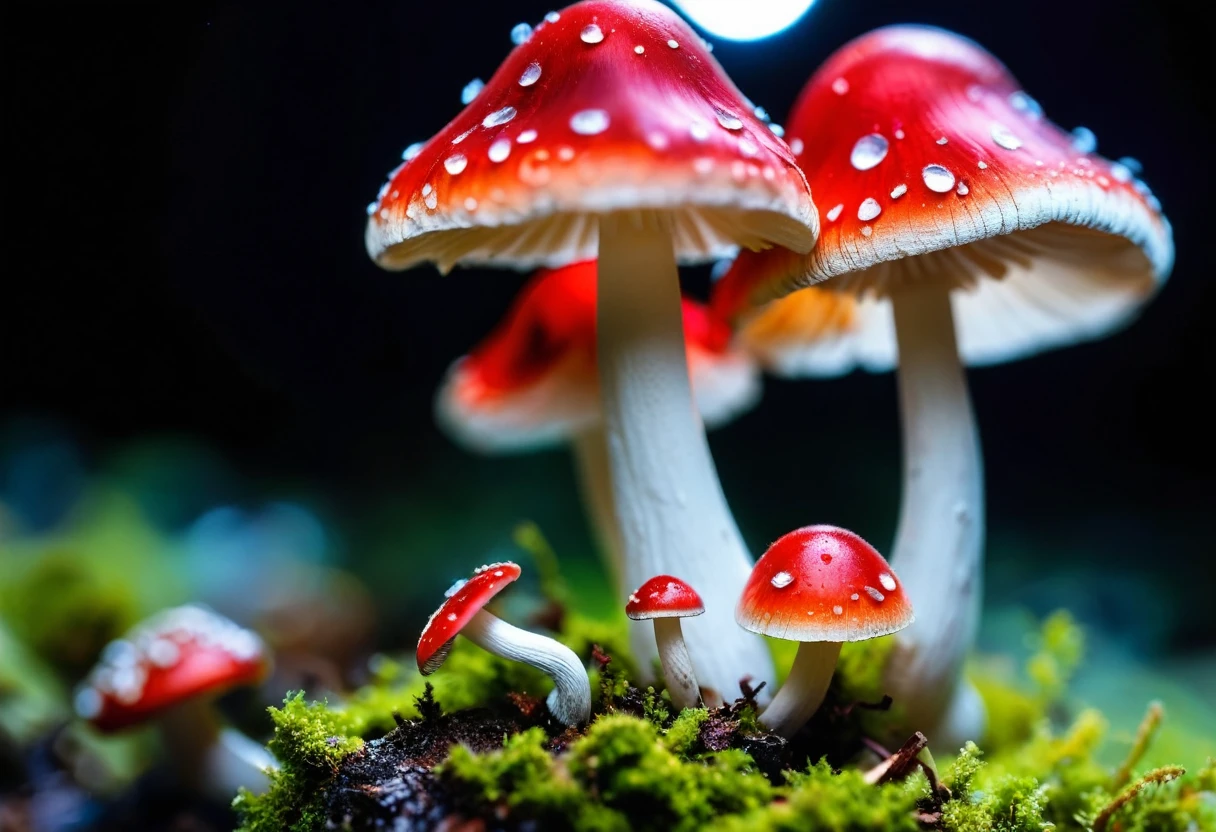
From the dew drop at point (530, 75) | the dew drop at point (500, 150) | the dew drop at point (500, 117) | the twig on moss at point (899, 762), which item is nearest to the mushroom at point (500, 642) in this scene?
the twig on moss at point (899, 762)

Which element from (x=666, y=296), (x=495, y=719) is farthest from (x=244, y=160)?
(x=495, y=719)

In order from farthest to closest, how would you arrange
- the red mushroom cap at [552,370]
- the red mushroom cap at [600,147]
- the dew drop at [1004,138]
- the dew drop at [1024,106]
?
the red mushroom cap at [552,370] < the dew drop at [1024,106] < the dew drop at [1004,138] < the red mushroom cap at [600,147]

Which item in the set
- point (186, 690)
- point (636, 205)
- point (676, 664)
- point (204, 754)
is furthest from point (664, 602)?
point (204, 754)

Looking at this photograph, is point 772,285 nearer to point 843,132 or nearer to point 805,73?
point 843,132

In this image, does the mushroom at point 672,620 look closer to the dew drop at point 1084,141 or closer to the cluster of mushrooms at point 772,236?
the cluster of mushrooms at point 772,236

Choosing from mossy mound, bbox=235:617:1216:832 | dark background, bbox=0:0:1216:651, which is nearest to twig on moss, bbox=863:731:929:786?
mossy mound, bbox=235:617:1216:832
